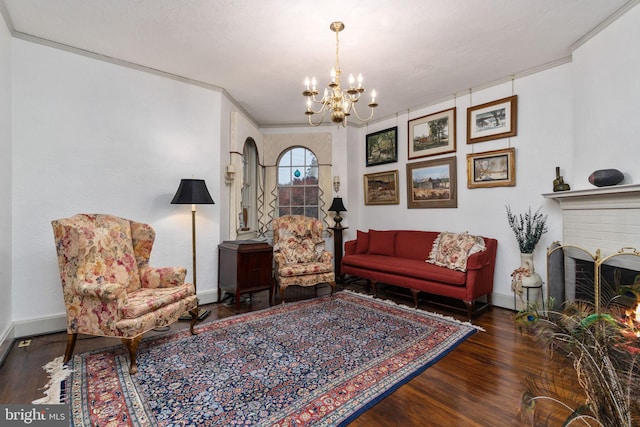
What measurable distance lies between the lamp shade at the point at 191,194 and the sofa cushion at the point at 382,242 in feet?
8.80

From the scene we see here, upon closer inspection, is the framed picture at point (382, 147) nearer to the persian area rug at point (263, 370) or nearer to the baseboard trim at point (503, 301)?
the baseboard trim at point (503, 301)

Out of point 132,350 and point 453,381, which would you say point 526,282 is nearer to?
point 453,381

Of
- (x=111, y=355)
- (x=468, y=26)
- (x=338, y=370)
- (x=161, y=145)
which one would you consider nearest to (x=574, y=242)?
(x=468, y=26)

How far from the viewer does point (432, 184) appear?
14.6 ft

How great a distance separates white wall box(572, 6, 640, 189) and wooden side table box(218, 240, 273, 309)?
3616 millimetres

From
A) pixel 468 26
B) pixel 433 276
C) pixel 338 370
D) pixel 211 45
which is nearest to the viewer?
pixel 338 370

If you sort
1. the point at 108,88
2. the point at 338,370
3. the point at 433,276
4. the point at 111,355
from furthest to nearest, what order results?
the point at 433,276
the point at 108,88
the point at 111,355
the point at 338,370

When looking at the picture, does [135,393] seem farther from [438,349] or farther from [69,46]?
[69,46]

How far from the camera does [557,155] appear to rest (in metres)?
3.26

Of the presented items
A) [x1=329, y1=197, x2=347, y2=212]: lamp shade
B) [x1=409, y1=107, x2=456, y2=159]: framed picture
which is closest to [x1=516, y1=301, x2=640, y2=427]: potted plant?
[x1=409, y1=107, x2=456, y2=159]: framed picture

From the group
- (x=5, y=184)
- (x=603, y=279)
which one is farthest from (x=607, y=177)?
(x=5, y=184)

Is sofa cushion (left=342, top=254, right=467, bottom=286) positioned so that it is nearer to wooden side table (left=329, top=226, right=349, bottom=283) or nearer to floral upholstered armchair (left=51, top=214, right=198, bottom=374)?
wooden side table (left=329, top=226, right=349, bottom=283)

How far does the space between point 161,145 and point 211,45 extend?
1316mm

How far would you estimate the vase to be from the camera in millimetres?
3164
